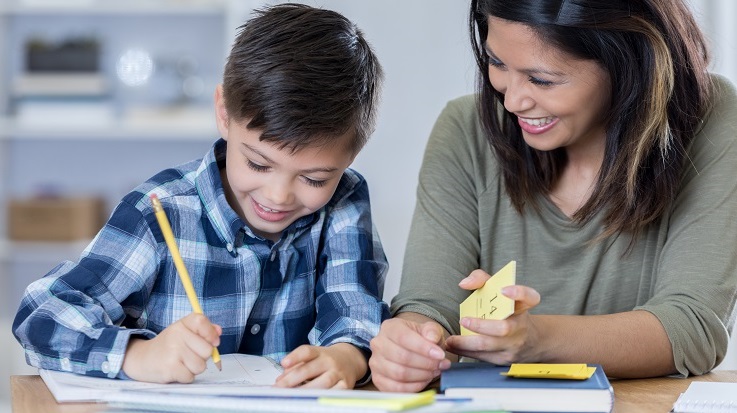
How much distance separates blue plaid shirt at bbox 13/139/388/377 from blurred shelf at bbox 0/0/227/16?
214 centimetres

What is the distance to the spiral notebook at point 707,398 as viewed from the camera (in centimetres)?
104

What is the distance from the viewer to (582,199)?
1.56 metres

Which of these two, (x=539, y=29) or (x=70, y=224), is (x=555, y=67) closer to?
(x=539, y=29)

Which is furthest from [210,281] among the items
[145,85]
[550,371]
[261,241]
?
[145,85]

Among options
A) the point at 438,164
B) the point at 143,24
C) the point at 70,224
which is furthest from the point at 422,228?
the point at 143,24

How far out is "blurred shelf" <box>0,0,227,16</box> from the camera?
3.46 meters

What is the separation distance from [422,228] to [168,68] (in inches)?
90.1

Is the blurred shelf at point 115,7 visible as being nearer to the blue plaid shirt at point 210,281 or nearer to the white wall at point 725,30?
the white wall at point 725,30

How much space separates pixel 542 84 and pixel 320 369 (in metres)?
0.52

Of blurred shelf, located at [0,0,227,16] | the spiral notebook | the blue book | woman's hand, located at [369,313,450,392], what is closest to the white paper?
woman's hand, located at [369,313,450,392]

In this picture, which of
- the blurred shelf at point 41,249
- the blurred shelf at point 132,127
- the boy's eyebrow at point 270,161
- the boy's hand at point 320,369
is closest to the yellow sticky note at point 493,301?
the boy's hand at point 320,369

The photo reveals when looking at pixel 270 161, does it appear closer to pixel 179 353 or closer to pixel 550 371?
pixel 179 353

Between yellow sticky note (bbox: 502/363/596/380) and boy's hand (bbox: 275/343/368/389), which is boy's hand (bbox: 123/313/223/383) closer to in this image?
boy's hand (bbox: 275/343/368/389)

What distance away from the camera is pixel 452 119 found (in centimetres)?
165
